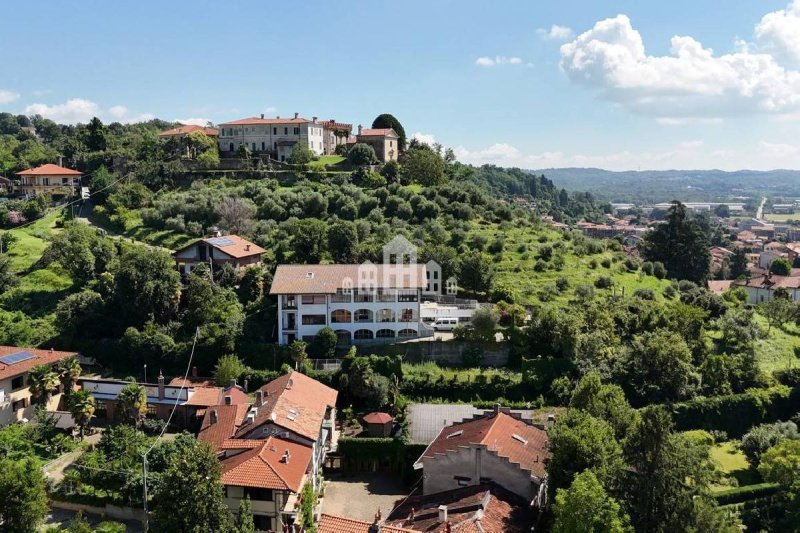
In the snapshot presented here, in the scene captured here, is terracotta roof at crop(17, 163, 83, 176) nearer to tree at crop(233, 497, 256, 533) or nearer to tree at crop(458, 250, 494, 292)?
tree at crop(458, 250, 494, 292)

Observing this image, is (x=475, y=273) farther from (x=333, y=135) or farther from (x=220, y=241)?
(x=333, y=135)

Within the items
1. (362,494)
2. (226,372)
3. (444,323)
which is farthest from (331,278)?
(362,494)

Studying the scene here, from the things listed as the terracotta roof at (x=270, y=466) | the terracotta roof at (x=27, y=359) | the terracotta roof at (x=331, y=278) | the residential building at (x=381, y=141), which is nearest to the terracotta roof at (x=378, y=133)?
the residential building at (x=381, y=141)

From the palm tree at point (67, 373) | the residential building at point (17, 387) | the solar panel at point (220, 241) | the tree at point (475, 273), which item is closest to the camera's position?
the residential building at point (17, 387)

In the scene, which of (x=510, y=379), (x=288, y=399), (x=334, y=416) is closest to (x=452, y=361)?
(x=510, y=379)

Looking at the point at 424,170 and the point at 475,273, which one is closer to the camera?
the point at 475,273

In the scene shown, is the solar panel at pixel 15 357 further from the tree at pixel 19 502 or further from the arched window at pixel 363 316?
the arched window at pixel 363 316

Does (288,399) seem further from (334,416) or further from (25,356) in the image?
(25,356)
